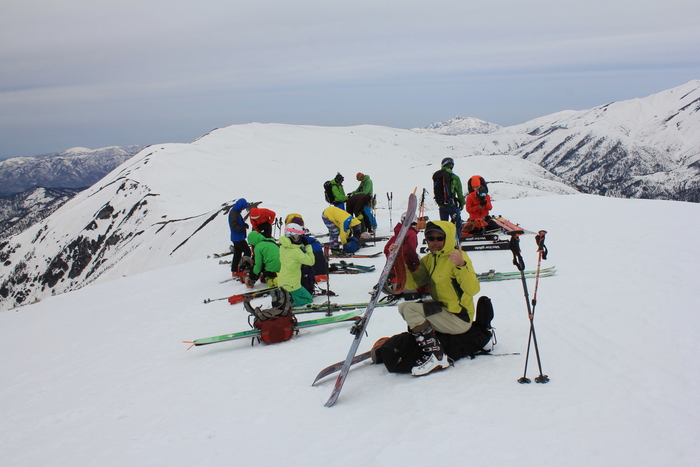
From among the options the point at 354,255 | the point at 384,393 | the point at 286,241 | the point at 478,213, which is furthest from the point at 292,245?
the point at 478,213

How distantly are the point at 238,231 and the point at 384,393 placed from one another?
25.8ft

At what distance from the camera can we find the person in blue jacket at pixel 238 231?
37.8ft

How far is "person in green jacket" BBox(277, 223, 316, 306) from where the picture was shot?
8008 mm

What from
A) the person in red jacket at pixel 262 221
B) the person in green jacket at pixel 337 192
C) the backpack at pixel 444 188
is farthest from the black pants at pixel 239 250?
the backpack at pixel 444 188

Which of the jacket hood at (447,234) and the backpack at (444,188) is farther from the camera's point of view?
the backpack at (444,188)

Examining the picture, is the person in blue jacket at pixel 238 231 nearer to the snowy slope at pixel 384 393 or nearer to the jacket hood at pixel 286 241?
the snowy slope at pixel 384 393

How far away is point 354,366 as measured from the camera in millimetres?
5551

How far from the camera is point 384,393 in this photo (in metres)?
4.77

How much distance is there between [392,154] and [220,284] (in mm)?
76965

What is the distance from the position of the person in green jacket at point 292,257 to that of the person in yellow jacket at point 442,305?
10.7ft

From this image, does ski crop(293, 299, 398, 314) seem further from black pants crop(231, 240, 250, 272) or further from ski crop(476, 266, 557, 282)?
black pants crop(231, 240, 250, 272)

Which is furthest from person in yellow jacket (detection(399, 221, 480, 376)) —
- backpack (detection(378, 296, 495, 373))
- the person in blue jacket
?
the person in blue jacket

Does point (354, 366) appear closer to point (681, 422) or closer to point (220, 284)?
point (681, 422)

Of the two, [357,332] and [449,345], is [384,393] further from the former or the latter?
[449,345]
